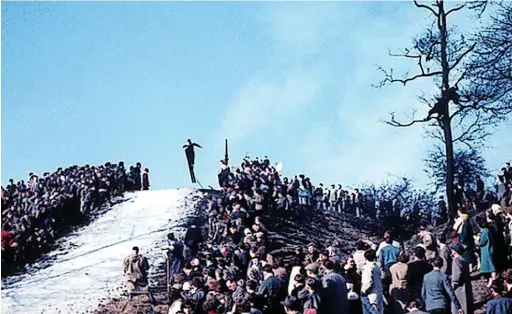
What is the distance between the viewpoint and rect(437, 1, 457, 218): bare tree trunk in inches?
506

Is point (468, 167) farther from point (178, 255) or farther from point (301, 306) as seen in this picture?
point (301, 306)

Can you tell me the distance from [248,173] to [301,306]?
7988 mm

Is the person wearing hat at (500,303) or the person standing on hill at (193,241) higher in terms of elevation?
the person standing on hill at (193,241)

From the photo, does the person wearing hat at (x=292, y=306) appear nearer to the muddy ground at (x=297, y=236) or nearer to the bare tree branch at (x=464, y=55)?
the muddy ground at (x=297, y=236)

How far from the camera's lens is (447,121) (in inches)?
506

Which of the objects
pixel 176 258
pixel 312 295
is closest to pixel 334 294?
pixel 312 295

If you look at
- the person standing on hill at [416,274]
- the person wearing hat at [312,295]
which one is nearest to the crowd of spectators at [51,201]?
the person wearing hat at [312,295]

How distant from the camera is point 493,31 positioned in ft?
39.2

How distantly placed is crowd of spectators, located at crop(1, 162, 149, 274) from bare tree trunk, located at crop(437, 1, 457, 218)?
577cm

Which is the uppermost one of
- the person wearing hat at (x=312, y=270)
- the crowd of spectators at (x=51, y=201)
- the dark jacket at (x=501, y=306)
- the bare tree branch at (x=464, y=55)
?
the bare tree branch at (x=464, y=55)

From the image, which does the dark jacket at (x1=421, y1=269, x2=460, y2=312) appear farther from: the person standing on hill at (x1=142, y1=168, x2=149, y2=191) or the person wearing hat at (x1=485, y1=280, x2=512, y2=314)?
the person standing on hill at (x1=142, y1=168, x2=149, y2=191)

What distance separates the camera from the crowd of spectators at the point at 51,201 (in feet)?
37.6

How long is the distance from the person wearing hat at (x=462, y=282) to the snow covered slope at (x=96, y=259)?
465 centimetres

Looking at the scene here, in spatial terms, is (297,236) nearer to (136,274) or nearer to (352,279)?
(136,274)
